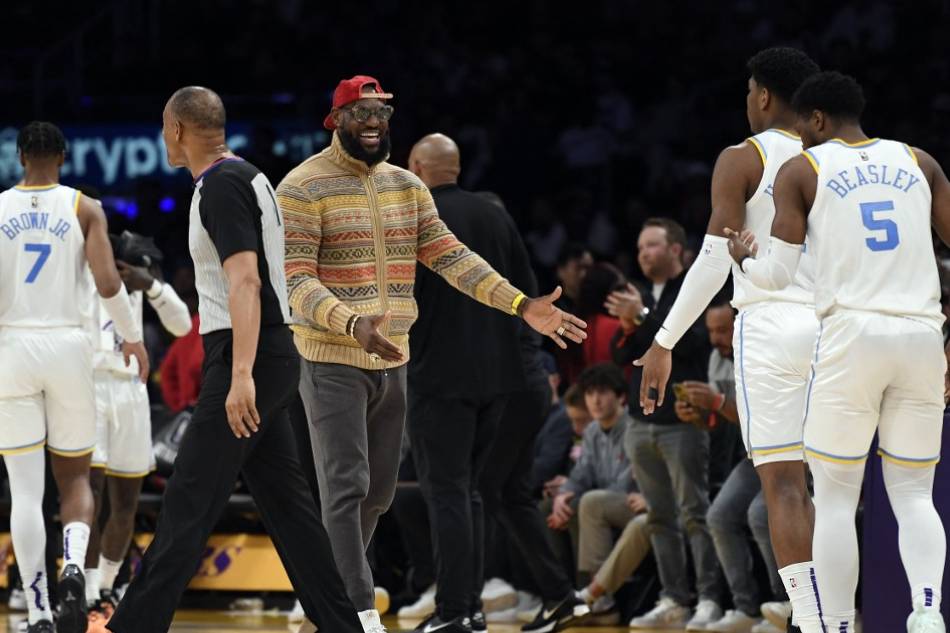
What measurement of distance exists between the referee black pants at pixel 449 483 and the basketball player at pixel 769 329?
164 centimetres

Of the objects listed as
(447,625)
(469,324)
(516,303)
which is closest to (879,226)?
(516,303)

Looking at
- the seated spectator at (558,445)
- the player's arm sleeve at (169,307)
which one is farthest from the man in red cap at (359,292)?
the seated spectator at (558,445)

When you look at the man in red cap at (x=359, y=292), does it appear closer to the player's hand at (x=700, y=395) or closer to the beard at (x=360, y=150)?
the beard at (x=360, y=150)

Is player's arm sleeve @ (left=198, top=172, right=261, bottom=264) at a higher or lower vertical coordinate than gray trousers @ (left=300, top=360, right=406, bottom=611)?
higher

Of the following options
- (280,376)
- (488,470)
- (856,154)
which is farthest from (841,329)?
(488,470)

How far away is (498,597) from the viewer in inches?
341

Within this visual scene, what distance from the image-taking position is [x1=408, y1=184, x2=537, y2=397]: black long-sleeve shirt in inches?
281

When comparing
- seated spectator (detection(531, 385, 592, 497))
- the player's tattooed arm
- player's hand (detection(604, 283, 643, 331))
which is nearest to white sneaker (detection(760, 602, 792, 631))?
player's hand (detection(604, 283, 643, 331))

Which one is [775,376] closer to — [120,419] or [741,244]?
[741,244]

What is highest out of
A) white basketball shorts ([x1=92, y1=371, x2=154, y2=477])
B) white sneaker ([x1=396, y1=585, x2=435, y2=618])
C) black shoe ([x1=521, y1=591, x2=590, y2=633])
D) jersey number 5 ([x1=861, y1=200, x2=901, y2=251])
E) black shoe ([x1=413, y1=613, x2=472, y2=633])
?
jersey number 5 ([x1=861, y1=200, x2=901, y2=251])

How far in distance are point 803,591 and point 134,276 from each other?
13.2ft

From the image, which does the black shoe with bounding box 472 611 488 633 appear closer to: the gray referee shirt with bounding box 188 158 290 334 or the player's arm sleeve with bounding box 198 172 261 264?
the gray referee shirt with bounding box 188 158 290 334

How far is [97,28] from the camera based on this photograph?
16.2 metres

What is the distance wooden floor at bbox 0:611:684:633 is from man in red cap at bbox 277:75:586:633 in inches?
89.0
